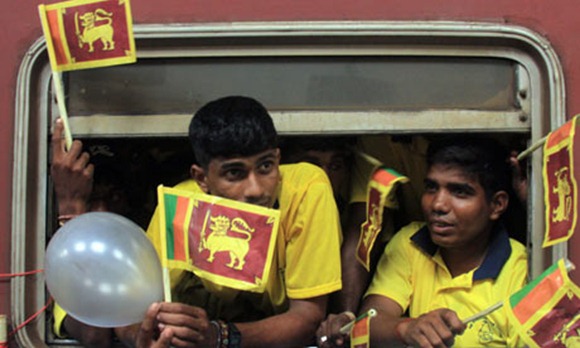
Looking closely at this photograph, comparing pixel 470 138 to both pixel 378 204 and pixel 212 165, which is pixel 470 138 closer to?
pixel 378 204

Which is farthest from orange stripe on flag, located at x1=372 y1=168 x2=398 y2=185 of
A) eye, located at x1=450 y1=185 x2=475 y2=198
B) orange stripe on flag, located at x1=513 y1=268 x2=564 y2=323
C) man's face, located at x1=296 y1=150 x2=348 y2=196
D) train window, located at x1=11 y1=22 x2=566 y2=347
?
orange stripe on flag, located at x1=513 y1=268 x2=564 y2=323

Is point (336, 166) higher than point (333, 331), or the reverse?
point (336, 166)

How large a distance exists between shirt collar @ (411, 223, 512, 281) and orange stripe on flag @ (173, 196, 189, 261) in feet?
2.62

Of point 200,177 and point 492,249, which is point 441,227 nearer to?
point 492,249

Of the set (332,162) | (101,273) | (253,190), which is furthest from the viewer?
(332,162)

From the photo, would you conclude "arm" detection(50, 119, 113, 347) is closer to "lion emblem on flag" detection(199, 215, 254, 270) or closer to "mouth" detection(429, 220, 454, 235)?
"lion emblem on flag" detection(199, 215, 254, 270)

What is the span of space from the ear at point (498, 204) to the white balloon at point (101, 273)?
108cm

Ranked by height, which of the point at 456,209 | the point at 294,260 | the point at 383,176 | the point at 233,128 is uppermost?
the point at 233,128

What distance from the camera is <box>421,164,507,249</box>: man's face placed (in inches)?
104

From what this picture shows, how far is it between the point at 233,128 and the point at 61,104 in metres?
0.47

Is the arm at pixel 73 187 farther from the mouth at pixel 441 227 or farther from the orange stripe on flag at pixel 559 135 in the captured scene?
the orange stripe on flag at pixel 559 135

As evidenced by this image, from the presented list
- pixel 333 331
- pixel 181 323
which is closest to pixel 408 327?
pixel 333 331

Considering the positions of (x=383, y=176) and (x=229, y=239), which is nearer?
(x=229, y=239)

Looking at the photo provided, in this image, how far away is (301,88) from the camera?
8.20ft
